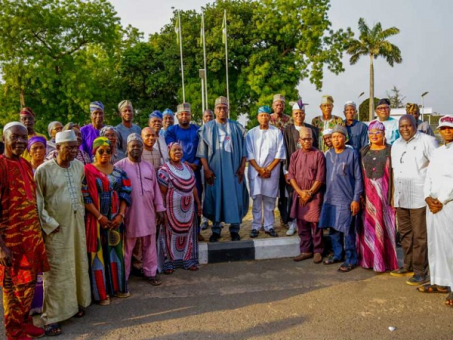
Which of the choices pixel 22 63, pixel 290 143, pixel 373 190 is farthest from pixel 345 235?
pixel 22 63

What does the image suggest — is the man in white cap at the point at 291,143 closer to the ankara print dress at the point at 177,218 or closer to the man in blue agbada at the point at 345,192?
the man in blue agbada at the point at 345,192

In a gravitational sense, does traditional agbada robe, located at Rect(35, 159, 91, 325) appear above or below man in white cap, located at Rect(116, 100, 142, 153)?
below

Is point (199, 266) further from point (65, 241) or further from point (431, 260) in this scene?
point (431, 260)

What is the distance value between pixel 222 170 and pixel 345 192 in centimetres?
187

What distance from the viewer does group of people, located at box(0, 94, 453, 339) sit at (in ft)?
11.9

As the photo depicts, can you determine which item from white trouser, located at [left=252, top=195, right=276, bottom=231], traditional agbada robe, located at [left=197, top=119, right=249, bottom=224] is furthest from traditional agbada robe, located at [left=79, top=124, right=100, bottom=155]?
white trouser, located at [left=252, top=195, right=276, bottom=231]

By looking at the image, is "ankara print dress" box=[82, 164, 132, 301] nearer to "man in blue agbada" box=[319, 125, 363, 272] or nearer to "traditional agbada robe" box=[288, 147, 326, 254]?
"traditional agbada robe" box=[288, 147, 326, 254]

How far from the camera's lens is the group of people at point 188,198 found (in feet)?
11.9

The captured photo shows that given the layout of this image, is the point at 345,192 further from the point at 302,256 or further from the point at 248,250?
the point at 248,250

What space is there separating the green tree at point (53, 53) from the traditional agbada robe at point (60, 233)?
20606 millimetres

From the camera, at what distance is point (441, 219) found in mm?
4266

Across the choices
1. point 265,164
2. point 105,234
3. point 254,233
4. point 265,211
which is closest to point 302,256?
point 254,233

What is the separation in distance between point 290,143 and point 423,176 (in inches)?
91.9

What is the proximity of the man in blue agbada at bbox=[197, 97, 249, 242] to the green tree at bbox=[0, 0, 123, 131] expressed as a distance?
745 inches
